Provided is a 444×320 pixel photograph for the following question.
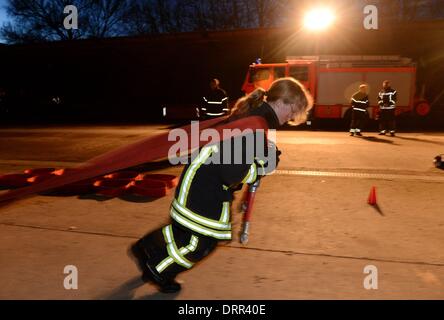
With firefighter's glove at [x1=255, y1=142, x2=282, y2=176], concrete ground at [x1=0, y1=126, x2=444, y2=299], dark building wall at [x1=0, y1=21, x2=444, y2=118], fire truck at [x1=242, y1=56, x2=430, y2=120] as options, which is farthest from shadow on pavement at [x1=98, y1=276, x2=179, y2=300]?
dark building wall at [x1=0, y1=21, x2=444, y2=118]

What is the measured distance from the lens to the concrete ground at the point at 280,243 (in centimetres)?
342

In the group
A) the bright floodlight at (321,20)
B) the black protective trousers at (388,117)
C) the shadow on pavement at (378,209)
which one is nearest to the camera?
the shadow on pavement at (378,209)

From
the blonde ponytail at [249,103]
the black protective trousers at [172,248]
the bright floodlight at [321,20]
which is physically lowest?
the black protective trousers at [172,248]

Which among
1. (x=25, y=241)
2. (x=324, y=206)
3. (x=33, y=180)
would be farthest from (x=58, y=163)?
(x=324, y=206)

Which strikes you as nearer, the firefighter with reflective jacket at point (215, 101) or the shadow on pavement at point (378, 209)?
the shadow on pavement at point (378, 209)

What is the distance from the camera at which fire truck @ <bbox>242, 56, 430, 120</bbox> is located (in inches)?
654

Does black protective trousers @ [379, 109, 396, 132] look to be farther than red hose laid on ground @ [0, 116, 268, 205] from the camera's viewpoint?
Yes

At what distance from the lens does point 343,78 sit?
1692cm

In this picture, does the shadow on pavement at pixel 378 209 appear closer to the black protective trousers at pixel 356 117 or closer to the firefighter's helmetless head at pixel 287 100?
the firefighter's helmetless head at pixel 287 100

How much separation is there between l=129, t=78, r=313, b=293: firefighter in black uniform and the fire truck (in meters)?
13.9

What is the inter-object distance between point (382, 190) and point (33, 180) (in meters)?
5.21

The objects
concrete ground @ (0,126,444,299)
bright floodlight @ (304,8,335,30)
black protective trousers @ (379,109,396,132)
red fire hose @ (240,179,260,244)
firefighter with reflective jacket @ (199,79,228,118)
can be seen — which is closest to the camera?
red fire hose @ (240,179,260,244)

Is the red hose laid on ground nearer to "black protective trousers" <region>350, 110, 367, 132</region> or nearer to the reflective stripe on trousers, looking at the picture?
the reflective stripe on trousers

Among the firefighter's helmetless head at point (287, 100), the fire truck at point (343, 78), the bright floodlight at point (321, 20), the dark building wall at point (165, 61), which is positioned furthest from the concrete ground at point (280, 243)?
the bright floodlight at point (321, 20)
